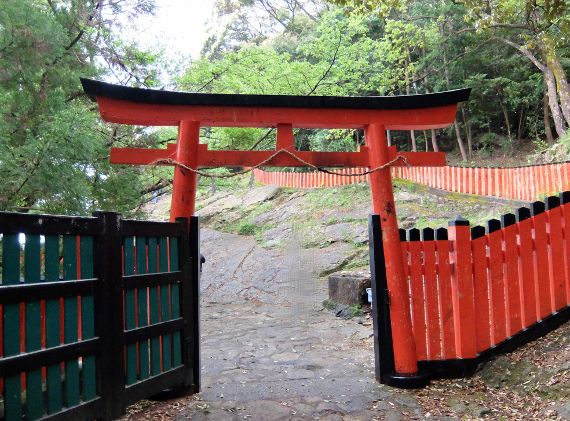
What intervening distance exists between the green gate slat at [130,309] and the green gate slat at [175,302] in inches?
19.8

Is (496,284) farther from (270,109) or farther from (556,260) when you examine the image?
(270,109)

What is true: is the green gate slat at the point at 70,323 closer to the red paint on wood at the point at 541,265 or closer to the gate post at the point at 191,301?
the gate post at the point at 191,301

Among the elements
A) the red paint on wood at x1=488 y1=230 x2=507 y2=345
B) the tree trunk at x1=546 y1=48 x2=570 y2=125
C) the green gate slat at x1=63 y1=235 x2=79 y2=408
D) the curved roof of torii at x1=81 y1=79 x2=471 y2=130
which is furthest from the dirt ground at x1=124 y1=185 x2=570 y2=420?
the tree trunk at x1=546 y1=48 x2=570 y2=125

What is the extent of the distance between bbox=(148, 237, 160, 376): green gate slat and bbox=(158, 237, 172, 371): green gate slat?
7cm

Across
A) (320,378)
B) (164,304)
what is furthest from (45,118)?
(320,378)

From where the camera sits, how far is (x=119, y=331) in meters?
3.19

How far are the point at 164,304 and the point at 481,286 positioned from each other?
2.98 meters

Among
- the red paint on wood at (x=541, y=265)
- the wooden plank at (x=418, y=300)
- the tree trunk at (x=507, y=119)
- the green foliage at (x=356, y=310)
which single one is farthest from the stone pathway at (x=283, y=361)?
the tree trunk at (x=507, y=119)

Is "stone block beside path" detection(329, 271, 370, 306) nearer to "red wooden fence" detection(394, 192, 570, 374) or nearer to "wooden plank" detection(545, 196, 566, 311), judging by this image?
"red wooden fence" detection(394, 192, 570, 374)

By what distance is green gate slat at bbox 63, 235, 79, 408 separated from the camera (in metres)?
2.79

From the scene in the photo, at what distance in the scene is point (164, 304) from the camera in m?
3.76

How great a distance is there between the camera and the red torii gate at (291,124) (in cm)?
422

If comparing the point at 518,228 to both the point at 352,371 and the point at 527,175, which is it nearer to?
the point at 352,371

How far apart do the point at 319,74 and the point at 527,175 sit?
739cm
